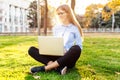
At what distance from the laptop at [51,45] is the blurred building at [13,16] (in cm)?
5642

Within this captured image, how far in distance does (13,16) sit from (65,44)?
214 feet

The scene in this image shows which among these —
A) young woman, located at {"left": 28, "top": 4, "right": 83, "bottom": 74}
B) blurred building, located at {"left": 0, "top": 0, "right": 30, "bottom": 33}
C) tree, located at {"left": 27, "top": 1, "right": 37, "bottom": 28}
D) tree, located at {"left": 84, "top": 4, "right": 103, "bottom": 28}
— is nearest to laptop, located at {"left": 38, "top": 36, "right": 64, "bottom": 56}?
young woman, located at {"left": 28, "top": 4, "right": 83, "bottom": 74}

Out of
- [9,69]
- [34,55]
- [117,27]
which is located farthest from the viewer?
[117,27]

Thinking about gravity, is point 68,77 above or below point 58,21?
below

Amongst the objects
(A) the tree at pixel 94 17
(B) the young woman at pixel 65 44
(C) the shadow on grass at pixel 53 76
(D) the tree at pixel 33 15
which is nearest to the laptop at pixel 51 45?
(B) the young woman at pixel 65 44

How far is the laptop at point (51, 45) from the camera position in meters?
4.79

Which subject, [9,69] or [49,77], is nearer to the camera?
[49,77]

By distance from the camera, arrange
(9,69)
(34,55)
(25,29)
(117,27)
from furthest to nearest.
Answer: (25,29), (117,27), (9,69), (34,55)

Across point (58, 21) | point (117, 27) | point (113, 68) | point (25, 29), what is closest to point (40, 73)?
point (58, 21)

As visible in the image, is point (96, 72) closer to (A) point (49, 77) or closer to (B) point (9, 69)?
(A) point (49, 77)

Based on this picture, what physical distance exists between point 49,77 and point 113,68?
5.22 ft

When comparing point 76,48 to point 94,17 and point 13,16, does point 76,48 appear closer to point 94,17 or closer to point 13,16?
point 94,17

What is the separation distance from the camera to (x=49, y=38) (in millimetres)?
4801

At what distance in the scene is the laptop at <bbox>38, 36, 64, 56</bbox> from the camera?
15.7 feet
